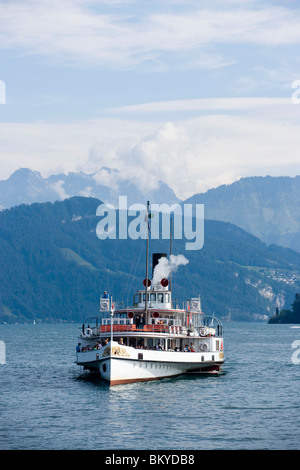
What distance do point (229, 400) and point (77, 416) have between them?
613 inches

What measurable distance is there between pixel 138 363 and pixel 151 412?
16.0m

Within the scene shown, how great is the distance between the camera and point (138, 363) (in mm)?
77250

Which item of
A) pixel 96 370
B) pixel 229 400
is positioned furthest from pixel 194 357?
pixel 229 400

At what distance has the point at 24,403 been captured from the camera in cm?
6750

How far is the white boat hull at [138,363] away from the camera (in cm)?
7506

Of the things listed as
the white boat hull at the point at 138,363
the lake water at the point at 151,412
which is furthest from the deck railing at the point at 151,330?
the lake water at the point at 151,412

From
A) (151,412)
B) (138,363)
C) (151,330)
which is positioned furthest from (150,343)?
(151,412)

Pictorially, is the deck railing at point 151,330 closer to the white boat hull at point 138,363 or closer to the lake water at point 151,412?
the white boat hull at point 138,363

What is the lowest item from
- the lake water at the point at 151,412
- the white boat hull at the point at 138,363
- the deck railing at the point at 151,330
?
the lake water at the point at 151,412

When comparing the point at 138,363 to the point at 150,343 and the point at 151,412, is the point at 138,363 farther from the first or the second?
the point at 151,412

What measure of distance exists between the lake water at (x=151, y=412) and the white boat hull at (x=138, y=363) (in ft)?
3.31

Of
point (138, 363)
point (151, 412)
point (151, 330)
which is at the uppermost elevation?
point (151, 330)

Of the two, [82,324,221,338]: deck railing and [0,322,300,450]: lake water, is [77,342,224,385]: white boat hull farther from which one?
[82,324,221,338]: deck railing
